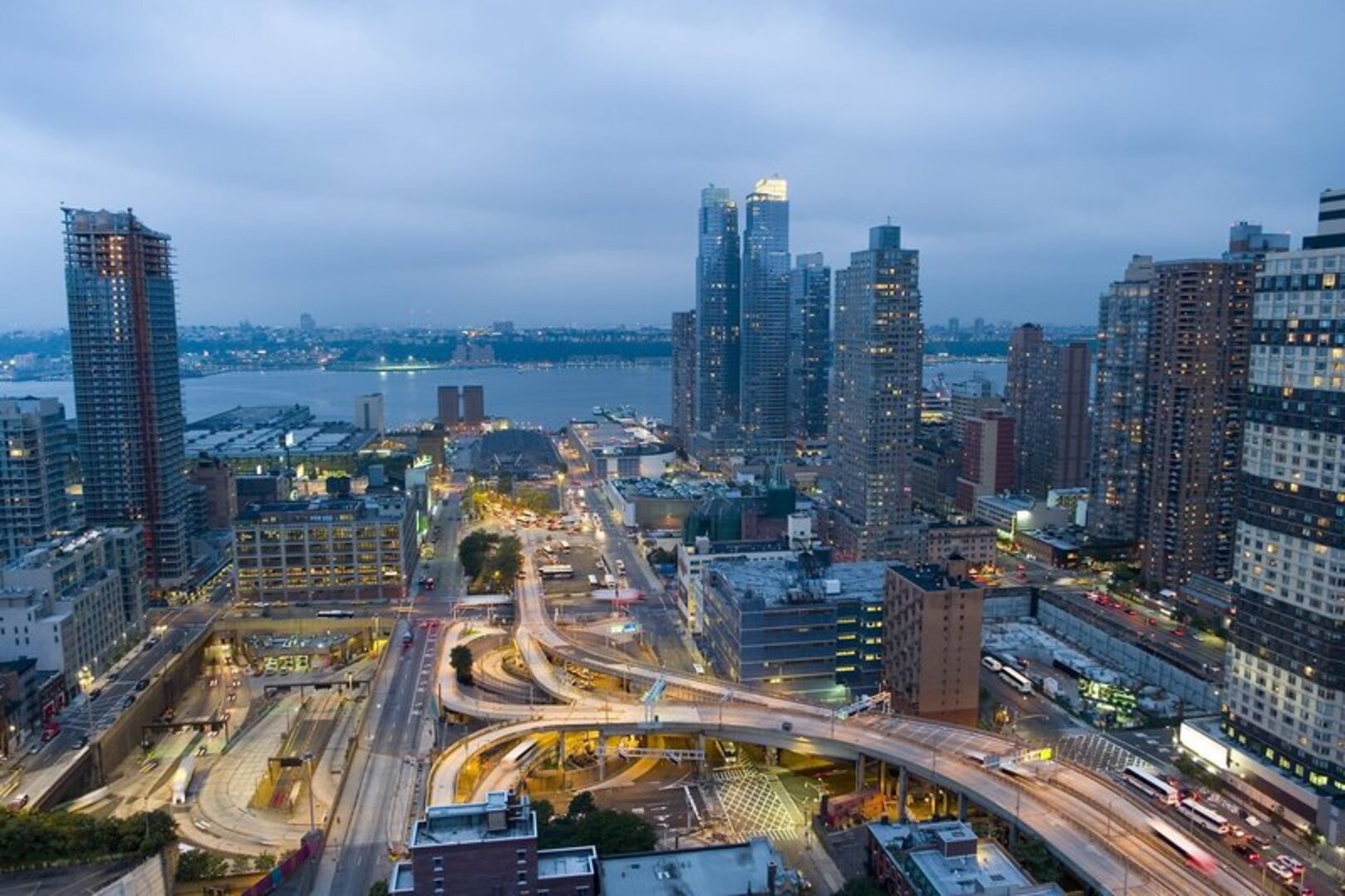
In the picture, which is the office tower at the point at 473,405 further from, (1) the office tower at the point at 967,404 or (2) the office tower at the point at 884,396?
(2) the office tower at the point at 884,396

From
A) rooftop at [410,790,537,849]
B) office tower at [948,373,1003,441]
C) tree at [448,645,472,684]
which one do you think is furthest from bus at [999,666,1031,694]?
office tower at [948,373,1003,441]

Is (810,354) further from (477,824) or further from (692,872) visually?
(477,824)

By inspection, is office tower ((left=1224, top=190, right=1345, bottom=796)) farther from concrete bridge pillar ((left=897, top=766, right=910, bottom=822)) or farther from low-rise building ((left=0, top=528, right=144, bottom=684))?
low-rise building ((left=0, top=528, right=144, bottom=684))

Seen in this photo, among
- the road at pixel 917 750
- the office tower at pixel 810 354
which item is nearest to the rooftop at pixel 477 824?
the road at pixel 917 750

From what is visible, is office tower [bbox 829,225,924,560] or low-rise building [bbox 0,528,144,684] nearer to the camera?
low-rise building [bbox 0,528,144,684]

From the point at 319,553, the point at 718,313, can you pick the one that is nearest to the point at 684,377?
the point at 718,313

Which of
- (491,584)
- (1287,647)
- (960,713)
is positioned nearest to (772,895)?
(960,713)

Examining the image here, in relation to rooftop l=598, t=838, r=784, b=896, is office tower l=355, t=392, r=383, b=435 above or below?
above
